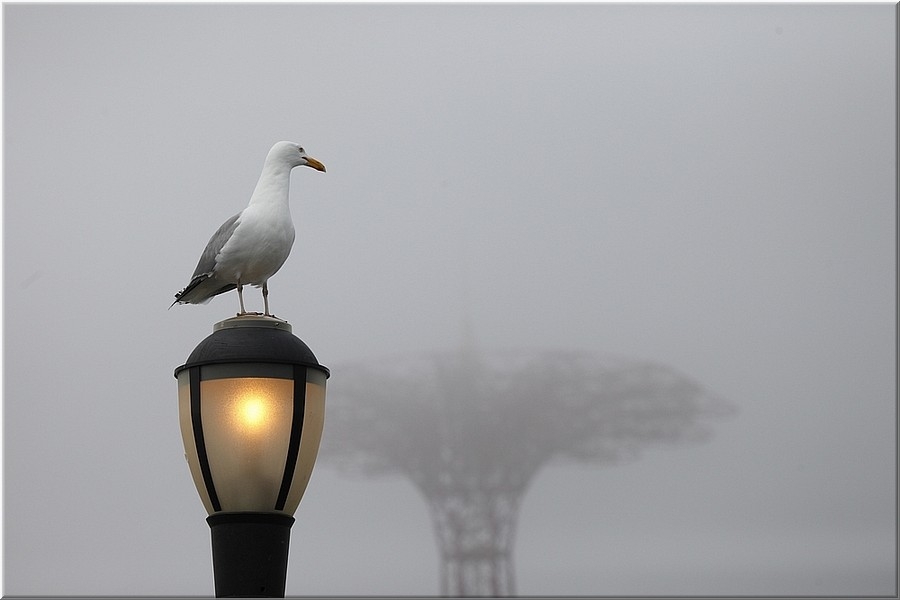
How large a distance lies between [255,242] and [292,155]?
401mm

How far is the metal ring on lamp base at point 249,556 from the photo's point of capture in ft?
10.00

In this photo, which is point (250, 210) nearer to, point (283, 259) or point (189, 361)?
point (283, 259)

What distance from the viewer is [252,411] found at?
308cm

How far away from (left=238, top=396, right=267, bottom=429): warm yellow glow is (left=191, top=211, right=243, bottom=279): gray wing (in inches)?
35.8

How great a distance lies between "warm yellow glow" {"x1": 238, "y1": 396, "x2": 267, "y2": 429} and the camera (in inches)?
121

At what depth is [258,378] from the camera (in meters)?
3.11

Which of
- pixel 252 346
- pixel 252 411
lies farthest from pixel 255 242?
pixel 252 411

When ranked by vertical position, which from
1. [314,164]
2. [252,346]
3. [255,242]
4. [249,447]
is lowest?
[249,447]

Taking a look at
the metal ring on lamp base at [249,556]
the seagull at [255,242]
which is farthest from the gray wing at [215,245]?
the metal ring on lamp base at [249,556]

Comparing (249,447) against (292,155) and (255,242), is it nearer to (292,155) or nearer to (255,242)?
(255,242)

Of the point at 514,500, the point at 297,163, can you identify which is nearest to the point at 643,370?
the point at 514,500

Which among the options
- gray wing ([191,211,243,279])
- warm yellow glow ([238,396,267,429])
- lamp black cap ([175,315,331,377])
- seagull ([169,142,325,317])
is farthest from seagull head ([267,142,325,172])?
warm yellow glow ([238,396,267,429])

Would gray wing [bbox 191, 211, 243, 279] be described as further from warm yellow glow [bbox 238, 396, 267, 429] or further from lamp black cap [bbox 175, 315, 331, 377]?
warm yellow glow [bbox 238, 396, 267, 429]

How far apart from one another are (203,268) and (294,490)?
110cm
